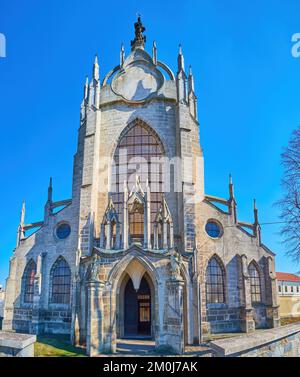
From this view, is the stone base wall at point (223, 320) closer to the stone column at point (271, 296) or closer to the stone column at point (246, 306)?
the stone column at point (246, 306)

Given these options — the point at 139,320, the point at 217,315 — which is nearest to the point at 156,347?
the point at 139,320

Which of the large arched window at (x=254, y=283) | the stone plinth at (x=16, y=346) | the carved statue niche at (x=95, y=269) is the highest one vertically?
the carved statue niche at (x=95, y=269)

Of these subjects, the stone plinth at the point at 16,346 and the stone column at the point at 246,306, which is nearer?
the stone plinth at the point at 16,346

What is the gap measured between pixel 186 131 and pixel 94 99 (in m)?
7.00

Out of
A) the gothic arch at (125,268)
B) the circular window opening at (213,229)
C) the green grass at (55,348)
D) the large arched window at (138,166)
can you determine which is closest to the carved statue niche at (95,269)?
the gothic arch at (125,268)

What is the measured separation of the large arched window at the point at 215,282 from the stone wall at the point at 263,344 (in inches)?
351

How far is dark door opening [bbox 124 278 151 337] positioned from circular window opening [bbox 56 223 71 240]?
544 cm

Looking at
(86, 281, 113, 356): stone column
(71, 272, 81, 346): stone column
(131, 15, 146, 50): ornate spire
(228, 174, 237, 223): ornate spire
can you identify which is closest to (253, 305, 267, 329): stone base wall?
(228, 174, 237, 223): ornate spire

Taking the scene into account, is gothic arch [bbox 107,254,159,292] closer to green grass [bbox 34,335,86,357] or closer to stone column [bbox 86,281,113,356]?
stone column [bbox 86,281,113,356]

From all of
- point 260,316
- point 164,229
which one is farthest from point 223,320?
point 164,229

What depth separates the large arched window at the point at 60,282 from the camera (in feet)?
64.3

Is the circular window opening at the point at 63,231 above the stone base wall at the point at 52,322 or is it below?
above

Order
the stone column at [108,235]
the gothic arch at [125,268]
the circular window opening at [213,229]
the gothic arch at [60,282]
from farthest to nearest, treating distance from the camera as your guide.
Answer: the circular window opening at [213,229], the gothic arch at [60,282], the stone column at [108,235], the gothic arch at [125,268]

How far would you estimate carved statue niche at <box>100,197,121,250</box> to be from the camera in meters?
16.7
